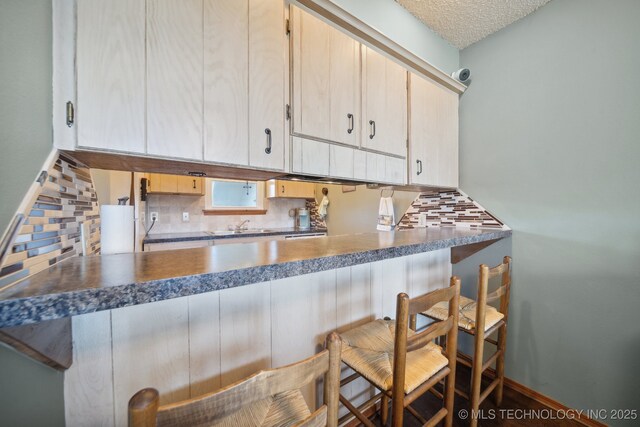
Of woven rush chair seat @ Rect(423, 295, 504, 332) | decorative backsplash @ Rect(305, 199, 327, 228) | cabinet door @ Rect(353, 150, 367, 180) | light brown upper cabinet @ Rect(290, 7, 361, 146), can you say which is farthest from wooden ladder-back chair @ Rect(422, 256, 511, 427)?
decorative backsplash @ Rect(305, 199, 327, 228)

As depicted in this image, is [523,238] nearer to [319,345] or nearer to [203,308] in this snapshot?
[319,345]

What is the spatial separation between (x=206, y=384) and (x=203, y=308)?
0.29 meters

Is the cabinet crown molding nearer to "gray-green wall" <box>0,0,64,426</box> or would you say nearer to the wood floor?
"gray-green wall" <box>0,0,64,426</box>

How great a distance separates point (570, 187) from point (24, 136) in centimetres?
258

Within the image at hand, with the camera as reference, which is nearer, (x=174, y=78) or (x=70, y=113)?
(x=70, y=113)

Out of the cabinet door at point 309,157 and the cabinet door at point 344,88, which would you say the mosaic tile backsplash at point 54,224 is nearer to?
the cabinet door at point 309,157

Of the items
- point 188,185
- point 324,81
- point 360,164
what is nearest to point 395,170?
point 360,164

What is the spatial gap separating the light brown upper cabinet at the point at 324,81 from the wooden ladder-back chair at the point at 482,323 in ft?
3.38

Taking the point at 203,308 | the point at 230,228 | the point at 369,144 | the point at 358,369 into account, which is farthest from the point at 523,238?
the point at 230,228

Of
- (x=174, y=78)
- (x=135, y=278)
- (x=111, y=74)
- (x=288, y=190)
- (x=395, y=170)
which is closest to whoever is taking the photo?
(x=135, y=278)

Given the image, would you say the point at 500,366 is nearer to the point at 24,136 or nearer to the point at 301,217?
the point at 24,136

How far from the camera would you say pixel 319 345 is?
122 cm

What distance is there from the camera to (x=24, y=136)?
67cm

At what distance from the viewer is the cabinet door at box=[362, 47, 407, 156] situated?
4.89ft
